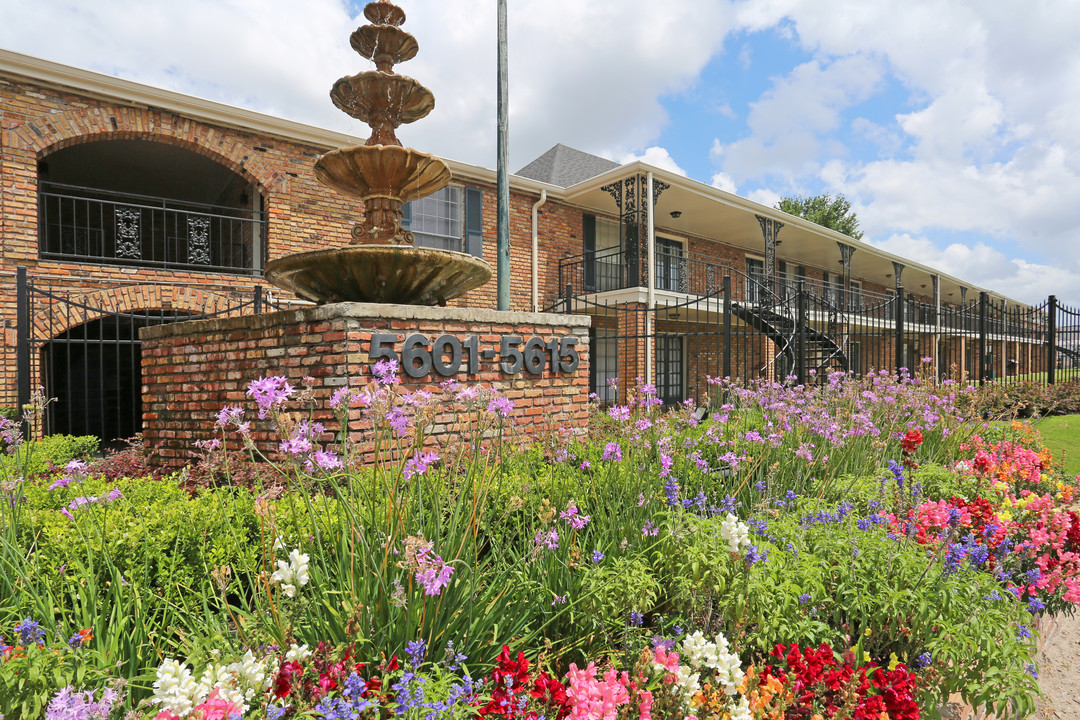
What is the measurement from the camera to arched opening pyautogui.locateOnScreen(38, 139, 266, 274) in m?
11.2

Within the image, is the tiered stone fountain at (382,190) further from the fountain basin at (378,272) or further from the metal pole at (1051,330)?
the metal pole at (1051,330)

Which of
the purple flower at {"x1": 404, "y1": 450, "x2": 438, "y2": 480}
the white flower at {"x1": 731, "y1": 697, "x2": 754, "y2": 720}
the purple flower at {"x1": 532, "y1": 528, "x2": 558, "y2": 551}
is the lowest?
the white flower at {"x1": 731, "y1": 697, "x2": 754, "y2": 720}

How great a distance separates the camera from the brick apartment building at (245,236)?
8.43 metres

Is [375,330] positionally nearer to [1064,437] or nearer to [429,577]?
[429,577]

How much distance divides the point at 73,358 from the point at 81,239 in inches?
115

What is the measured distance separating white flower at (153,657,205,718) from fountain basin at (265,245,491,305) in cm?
321

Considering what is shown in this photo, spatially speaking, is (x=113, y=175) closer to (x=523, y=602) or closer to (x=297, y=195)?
(x=297, y=195)

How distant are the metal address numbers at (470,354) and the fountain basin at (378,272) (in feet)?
1.98

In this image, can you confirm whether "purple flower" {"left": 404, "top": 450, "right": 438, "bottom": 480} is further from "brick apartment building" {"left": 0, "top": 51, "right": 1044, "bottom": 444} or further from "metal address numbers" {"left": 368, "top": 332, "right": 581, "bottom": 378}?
"brick apartment building" {"left": 0, "top": 51, "right": 1044, "bottom": 444}

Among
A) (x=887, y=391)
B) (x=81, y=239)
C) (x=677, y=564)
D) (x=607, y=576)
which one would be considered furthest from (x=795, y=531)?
(x=81, y=239)

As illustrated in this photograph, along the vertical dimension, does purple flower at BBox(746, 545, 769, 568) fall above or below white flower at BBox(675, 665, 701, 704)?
above

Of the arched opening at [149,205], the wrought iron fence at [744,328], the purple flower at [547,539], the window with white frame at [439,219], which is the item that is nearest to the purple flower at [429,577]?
the purple flower at [547,539]

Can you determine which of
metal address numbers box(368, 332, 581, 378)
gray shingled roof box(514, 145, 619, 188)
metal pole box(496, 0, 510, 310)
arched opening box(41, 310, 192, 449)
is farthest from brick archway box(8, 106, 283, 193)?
gray shingled roof box(514, 145, 619, 188)

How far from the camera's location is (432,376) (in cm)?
429
